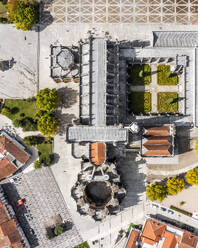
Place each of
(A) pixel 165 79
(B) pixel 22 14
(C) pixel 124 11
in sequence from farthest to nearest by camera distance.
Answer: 1. (C) pixel 124 11
2. (A) pixel 165 79
3. (B) pixel 22 14

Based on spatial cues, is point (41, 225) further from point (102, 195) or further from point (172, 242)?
point (172, 242)

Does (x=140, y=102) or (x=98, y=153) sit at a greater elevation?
(x=140, y=102)

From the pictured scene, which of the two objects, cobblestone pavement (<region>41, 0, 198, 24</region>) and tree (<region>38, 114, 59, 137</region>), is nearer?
Result: tree (<region>38, 114, 59, 137</region>)

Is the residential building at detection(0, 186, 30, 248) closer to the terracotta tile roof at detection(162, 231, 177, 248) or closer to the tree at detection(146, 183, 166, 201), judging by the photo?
the tree at detection(146, 183, 166, 201)

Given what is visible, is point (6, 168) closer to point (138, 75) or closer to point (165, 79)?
point (138, 75)

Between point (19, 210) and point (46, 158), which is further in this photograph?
point (19, 210)

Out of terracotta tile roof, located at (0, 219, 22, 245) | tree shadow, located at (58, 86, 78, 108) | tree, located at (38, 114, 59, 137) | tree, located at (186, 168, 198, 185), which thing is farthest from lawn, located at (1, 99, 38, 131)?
tree, located at (186, 168, 198, 185)

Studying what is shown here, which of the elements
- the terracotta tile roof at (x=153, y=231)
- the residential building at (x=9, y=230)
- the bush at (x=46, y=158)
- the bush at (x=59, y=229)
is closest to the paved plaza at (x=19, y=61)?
the bush at (x=46, y=158)

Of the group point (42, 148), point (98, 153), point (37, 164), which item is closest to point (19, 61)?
point (42, 148)
